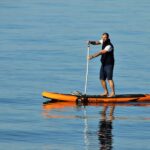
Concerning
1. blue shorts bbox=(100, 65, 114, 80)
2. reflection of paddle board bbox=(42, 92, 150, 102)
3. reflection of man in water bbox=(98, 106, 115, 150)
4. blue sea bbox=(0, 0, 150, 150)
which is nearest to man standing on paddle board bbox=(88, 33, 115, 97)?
blue shorts bbox=(100, 65, 114, 80)

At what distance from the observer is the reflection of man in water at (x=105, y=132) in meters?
20.8

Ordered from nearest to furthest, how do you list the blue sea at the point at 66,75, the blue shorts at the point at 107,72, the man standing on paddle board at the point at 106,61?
the blue sea at the point at 66,75
the man standing on paddle board at the point at 106,61
the blue shorts at the point at 107,72

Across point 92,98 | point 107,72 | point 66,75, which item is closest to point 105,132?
point 92,98

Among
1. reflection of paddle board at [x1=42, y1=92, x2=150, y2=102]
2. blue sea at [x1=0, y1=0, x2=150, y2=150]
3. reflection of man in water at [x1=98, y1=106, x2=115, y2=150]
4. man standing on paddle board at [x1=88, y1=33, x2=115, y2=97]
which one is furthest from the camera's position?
man standing on paddle board at [x1=88, y1=33, x2=115, y2=97]

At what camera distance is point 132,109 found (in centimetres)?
2650

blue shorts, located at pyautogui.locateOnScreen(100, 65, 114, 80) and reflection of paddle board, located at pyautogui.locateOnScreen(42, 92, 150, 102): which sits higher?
blue shorts, located at pyautogui.locateOnScreen(100, 65, 114, 80)

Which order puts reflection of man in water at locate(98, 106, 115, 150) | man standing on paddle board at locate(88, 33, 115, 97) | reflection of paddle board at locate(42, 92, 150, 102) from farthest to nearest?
man standing on paddle board at locate(88, 33, 115, 97) → reflection of paddle board at locate(42, 92, 150, 102) → reflection of man in water at locate(98, 106, 115, 150)

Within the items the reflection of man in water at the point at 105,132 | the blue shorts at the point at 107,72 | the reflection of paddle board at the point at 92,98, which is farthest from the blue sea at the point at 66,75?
the blue shorts at the point at 107,72

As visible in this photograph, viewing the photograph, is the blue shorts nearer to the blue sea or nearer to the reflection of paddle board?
the reflection of paddle board

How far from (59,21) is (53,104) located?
85.8 feet

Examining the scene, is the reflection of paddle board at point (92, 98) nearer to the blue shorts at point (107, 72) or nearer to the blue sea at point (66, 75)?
the blue sea at point (66, 75)

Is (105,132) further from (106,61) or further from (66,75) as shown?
(66,75)

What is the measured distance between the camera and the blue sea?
21.8 m

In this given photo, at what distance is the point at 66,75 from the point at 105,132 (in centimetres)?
998
